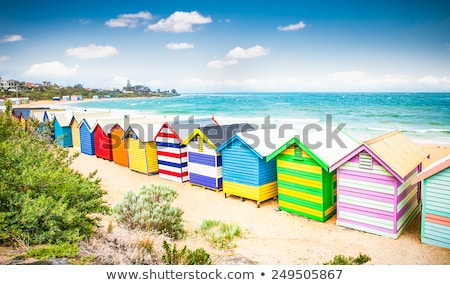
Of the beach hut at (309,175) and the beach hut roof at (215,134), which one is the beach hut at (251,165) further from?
the beach hut at (309,175)

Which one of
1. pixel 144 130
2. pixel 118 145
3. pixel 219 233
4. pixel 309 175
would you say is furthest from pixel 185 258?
pixel 118 145

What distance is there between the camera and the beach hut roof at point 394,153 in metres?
6.35

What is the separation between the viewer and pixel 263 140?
29.3 feet

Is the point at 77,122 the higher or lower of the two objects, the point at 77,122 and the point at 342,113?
the higher

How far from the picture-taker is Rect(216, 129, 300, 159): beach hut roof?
8.47 meters

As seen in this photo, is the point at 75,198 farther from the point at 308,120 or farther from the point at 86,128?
the point at 308,120

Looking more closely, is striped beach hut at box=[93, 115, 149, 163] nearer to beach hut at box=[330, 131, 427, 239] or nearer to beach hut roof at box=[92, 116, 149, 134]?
beach hut roof at box=[92, 116, 149, 134]

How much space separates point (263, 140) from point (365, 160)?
9.25 ft

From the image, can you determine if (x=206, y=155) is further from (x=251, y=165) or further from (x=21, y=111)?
(x=21, y=111)

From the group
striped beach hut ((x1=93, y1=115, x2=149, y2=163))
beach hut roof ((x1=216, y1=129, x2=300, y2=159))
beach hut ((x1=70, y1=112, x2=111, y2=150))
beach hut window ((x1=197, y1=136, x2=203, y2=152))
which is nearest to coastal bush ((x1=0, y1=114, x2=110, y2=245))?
beach hut roof ((x1=216, y1=129, x2=300, y2=159))

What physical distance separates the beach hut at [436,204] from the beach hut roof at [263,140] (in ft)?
9.64

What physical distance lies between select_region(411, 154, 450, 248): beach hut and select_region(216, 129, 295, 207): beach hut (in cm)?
323

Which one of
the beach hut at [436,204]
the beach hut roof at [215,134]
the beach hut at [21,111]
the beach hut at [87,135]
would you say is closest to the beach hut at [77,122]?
the beach hut at [87,135]
